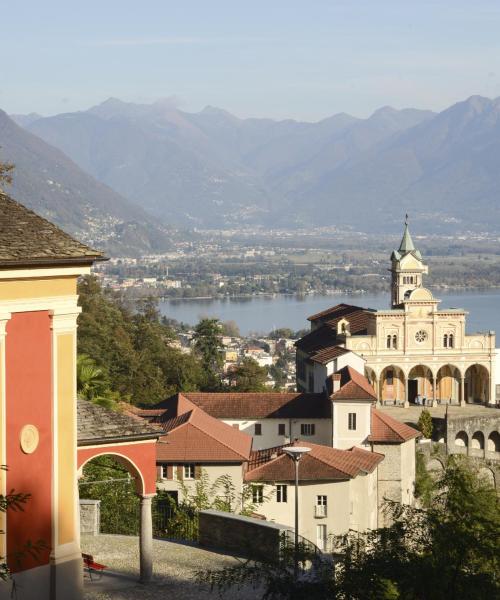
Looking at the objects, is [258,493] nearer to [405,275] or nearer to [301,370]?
[301,370]

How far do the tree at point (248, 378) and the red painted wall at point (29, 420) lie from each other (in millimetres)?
44747

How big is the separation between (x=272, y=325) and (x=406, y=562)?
154286mm

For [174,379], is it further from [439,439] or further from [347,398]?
[347,398]

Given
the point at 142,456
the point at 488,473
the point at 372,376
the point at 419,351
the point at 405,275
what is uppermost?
the point at 405,275

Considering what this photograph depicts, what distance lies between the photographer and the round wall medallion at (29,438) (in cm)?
1535

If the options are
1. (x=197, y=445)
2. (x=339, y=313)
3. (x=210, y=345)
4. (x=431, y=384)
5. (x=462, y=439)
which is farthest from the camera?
(x=210, y=345)

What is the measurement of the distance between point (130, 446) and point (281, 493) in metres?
14.5

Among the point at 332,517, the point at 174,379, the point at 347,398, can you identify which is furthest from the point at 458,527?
the point at 174,379

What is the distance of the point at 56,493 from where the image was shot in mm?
15781

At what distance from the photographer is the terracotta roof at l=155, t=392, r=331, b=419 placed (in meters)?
44.4

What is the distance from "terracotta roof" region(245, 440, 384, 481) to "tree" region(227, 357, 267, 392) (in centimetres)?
2589

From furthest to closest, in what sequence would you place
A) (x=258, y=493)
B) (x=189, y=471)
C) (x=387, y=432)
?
(x=387, y=432) < (x=189, y=471) < (x=258, y=493)

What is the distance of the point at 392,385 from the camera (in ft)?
203

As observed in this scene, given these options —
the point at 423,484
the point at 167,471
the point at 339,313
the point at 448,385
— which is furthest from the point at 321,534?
the point at 339,313
